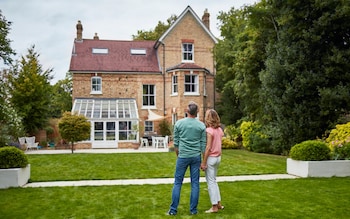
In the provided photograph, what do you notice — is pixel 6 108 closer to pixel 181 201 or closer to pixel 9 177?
pixel 9 177

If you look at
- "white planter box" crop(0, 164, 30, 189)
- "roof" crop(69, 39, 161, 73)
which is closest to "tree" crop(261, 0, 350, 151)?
"white planter box" crop(0, 164, 30, 189)

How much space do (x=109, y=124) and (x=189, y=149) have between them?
19931mm

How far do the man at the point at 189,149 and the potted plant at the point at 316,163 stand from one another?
527 cm

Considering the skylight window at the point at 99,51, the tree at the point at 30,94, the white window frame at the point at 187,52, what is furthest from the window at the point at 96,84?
the white window frame at the point at 187,52

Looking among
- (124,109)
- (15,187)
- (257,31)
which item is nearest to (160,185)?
(15,187)

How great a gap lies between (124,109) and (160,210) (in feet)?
66.6

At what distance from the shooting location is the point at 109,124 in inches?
1013

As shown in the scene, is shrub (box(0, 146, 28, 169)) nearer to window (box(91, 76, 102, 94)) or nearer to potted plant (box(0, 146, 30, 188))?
potted plant (box(0, 146, 30, 188))

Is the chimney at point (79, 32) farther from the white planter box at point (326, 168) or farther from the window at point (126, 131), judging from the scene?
the white planter box at point (326, 168)

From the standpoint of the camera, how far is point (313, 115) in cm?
1481

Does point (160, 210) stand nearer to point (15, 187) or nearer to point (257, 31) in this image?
point (15, 187)

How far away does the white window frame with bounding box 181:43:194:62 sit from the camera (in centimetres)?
2947

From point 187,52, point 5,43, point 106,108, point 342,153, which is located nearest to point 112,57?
point 106,108

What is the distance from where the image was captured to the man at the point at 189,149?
639cm
